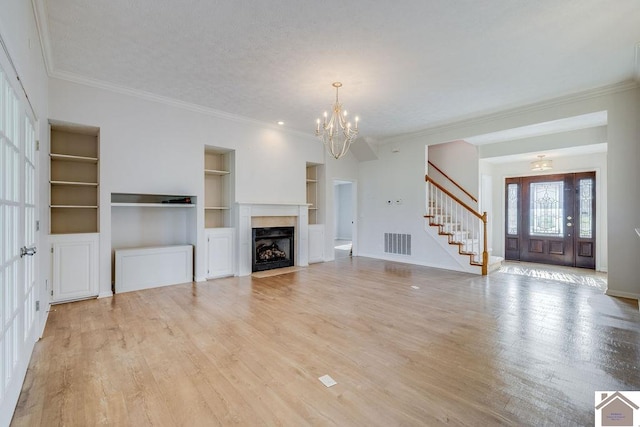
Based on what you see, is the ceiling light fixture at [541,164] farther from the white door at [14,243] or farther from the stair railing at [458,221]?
the white door at [14,243]

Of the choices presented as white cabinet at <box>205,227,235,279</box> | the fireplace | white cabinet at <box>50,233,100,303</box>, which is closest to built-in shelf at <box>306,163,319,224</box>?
the fireplace

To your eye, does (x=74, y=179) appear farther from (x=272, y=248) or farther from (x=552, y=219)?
(x=552, y=219)

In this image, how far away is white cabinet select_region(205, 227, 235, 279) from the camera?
546 cm

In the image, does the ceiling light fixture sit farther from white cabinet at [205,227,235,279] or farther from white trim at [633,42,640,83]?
white cabinet at [205,227,235,279]

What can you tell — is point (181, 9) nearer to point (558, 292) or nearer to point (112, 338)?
point (112, 338)

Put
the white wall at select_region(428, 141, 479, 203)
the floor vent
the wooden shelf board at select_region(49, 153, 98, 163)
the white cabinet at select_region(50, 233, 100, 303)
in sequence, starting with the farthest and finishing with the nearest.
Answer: the floor vent → the white wall at select_region(428, 141, 479, 203) → the wooden shelf board at select_region(49, 153, 98, 163) → the white cabinet at select_region(50, 233, 100, 303)

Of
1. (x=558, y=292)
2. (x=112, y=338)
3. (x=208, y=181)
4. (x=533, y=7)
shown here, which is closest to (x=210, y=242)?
(x=208, y=181)

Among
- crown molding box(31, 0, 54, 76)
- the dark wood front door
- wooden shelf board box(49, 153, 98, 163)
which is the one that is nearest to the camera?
crown molding box(31, 0, 54, 76)

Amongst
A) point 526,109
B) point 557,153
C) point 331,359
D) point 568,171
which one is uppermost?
point 526,109

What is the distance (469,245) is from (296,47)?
5.69 meters

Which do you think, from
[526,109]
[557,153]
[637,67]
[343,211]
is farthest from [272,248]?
[343,211]

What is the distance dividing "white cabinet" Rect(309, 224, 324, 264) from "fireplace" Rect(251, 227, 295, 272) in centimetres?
66

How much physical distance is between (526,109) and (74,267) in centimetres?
772

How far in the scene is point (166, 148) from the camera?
196 inches
